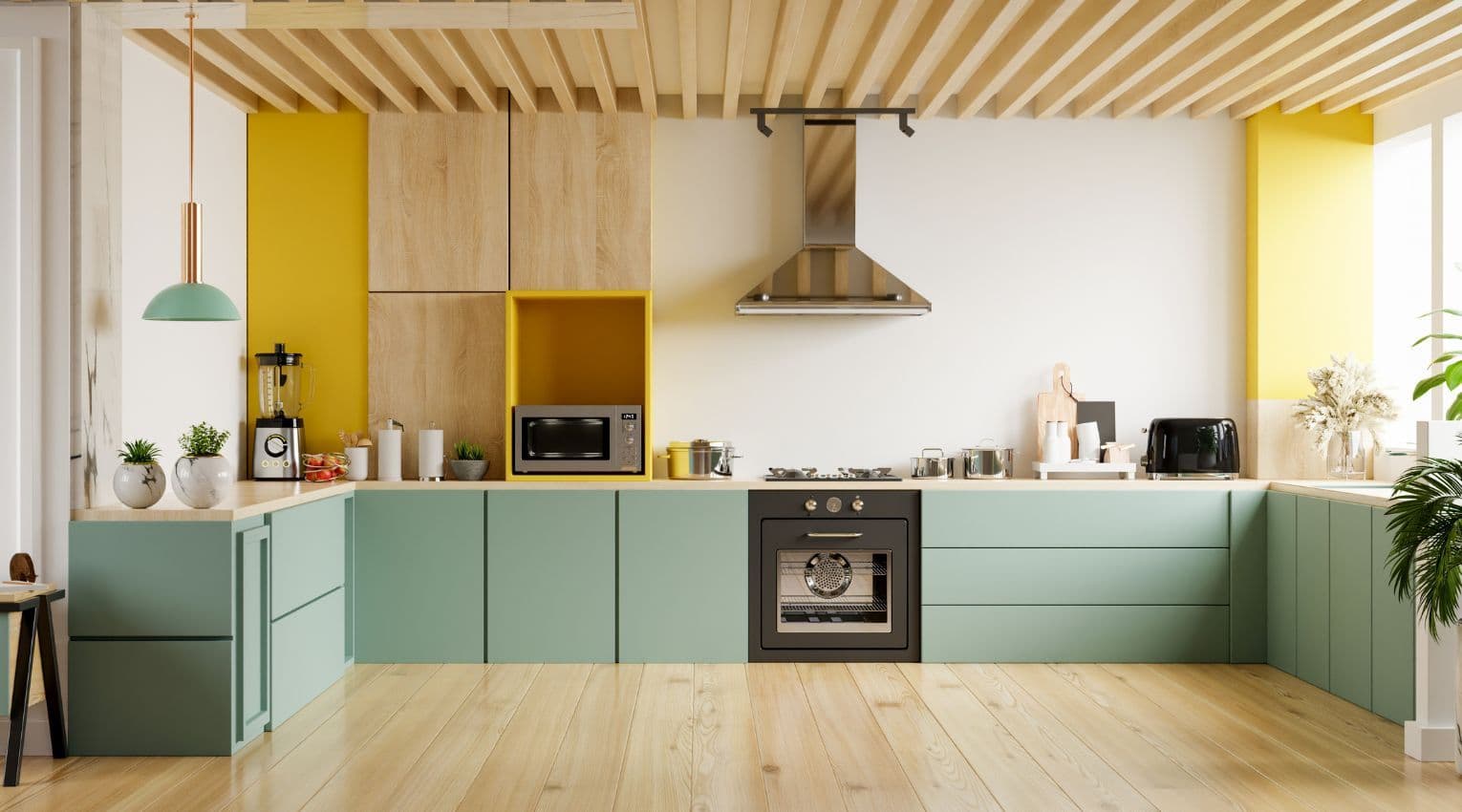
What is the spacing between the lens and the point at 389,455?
4.59m

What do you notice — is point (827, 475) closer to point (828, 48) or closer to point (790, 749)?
point (790, 749)

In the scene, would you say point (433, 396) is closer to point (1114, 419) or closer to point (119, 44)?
point (119, 44)

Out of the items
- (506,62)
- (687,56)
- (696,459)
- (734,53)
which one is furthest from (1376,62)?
(506,62)

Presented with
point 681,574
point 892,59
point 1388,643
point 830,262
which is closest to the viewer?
point 1388,643

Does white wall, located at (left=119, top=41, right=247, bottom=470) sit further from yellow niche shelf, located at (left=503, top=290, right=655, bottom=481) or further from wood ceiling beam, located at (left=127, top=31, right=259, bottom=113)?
yellow niche shelf, located at (left=503, top=290, right=655, bottom=481)

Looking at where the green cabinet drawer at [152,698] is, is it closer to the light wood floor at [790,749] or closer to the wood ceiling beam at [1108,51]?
the light wood floor at [790,749]

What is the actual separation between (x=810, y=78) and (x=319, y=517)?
9.10 ft

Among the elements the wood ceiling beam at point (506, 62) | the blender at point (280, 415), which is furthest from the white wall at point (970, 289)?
the blender at point (280, 415)

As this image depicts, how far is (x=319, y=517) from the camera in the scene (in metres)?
4.03

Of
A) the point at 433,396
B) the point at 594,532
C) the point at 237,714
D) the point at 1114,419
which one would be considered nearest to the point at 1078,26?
the point at 1114,419

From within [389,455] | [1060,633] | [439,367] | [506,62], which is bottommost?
[1060,633]

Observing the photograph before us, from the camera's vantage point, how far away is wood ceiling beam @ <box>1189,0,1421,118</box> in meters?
3.58

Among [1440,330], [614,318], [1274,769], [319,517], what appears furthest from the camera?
[614,318]

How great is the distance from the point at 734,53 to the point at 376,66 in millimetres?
1450
